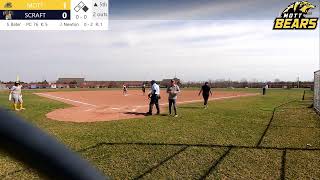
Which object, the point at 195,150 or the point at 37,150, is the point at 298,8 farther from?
the point at 37,150

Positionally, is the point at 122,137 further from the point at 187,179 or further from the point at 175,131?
the point at 187,179

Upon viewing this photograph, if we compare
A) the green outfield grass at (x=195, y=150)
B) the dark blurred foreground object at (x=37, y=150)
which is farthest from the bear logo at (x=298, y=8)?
the dark blurred foreground object at (x=37, y=150)

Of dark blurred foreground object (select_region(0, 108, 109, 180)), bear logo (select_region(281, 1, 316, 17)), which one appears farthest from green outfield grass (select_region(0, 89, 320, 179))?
bear logo (select_region(281, 1, 316, 17))

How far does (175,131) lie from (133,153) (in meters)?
3.31

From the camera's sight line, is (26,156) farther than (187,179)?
No

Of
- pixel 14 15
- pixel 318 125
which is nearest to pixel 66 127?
pixel 318 125

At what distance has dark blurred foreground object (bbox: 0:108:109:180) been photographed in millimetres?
485

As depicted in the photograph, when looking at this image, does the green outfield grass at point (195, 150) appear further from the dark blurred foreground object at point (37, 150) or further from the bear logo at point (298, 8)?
the bear logo at point (298, 8)

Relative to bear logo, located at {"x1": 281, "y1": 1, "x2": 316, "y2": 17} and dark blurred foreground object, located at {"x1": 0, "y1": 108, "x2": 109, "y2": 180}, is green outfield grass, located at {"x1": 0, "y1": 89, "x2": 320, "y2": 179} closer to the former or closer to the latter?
dark blurred foreground object, located at {"x1": 0, "y1": 108, "x2": 109, "y2": 180}

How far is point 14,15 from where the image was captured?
22938mm

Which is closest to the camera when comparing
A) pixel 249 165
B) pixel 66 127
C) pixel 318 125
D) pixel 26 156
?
pixel 26 156

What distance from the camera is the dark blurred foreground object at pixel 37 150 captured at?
0.48m

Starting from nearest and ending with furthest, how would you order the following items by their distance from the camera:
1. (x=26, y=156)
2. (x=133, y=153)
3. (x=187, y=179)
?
(x=26, y=156) → (x=187, y=179) → (x=133, y=153)

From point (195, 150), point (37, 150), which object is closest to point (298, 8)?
point (195, 150)
